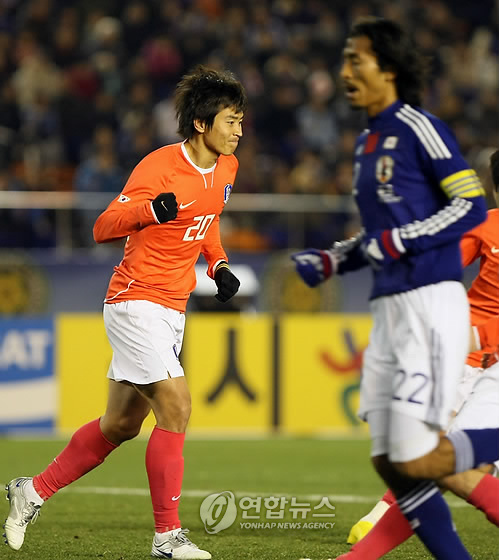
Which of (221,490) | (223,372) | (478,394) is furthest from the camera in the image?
(223,372)

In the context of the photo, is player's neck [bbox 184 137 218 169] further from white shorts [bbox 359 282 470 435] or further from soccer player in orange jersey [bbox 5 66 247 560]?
white shorts [bbox 359 282 470 435]

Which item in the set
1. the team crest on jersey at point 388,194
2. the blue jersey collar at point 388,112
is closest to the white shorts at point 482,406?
the team crest on jersey at point 388,194

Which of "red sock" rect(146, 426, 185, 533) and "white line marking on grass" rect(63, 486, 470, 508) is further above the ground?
"red sock" rect(146, 426, 185, 533)

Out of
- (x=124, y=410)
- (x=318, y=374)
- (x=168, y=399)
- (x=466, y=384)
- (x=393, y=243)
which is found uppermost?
(x=393, y=243)

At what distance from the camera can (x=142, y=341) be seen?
5695mm

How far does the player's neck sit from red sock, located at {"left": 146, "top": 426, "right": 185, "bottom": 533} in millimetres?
1365

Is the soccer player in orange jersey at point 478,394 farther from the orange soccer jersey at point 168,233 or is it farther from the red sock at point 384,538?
the orange soccer jersey at point 168,233

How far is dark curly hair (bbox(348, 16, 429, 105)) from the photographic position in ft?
14.4

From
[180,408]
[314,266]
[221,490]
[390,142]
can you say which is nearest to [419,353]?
[314,266]

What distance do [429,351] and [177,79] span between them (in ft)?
44.0

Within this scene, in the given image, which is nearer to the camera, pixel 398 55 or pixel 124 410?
pixel 398 55

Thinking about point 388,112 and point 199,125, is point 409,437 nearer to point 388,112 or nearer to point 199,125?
point 388,112

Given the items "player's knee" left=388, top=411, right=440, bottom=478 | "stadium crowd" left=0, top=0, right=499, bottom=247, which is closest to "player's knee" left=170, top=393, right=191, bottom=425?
"player's knee" left=388, top=411, right=440, bottom=478

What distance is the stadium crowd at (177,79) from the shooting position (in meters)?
15.3
